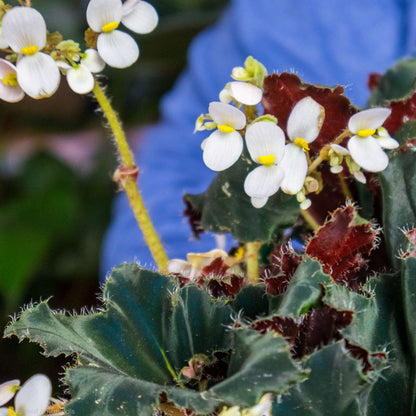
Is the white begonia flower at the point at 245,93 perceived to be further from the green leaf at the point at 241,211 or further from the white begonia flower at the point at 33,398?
the white begonia flower at the point at 33,398

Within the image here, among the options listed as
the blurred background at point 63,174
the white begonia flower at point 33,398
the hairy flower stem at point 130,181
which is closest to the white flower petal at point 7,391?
the white begonia flower at point 33,398

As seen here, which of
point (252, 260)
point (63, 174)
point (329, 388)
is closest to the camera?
point (329, 388)

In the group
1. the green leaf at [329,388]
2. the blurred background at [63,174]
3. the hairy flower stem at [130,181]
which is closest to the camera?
the green leaf at [329,388]

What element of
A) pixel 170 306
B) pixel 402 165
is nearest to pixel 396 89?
pixel 402 165

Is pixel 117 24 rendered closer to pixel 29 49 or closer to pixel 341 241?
pixel 29 49

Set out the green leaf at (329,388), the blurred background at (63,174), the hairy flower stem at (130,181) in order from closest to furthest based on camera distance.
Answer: the green leaf at (329,388) < the hairy flower stem at (130,181) < the blurred background at (63,174)

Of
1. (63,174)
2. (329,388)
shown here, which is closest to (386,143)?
(329,388)

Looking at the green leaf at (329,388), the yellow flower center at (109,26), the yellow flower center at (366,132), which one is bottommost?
the green leaf at (329,388)
